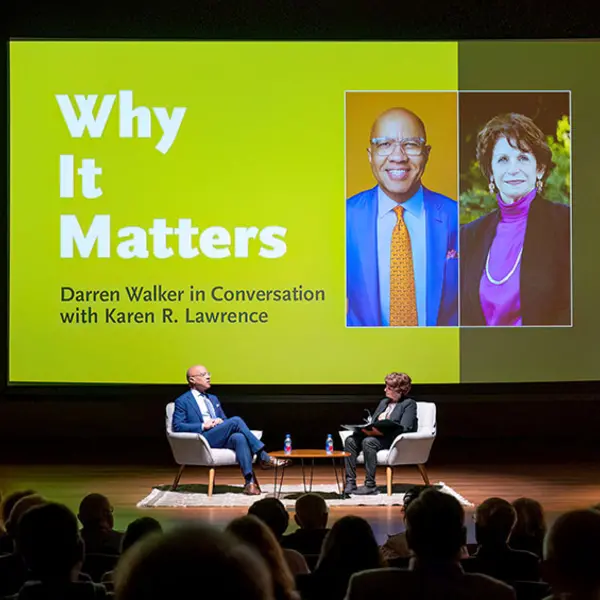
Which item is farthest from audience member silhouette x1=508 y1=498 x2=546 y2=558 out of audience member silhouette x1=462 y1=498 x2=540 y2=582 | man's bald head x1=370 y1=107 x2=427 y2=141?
man's bald head x1=370 y1=107 x2=427 y2=141

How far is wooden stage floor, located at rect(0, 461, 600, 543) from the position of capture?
6.92 m

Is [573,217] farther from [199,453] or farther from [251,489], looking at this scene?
[199,453]

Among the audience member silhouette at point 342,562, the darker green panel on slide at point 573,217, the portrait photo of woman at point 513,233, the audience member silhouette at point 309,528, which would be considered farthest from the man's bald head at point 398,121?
the audience member silhouette at point 342,562

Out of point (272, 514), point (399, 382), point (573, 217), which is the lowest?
point (272, 514)

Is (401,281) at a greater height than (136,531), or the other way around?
(401,281)

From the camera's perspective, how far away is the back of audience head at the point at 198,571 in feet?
2.84

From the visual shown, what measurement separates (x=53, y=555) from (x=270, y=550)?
42 centimetres

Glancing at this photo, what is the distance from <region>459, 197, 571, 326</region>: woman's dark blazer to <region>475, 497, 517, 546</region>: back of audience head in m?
5.90

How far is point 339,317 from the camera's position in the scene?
30.2 ft

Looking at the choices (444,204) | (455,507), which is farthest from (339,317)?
(455,507)

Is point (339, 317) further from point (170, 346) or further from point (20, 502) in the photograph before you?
point (20, 502)

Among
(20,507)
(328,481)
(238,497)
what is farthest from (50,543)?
(328,481)

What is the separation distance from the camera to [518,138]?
9195 mm

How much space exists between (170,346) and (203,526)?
8330 mm
